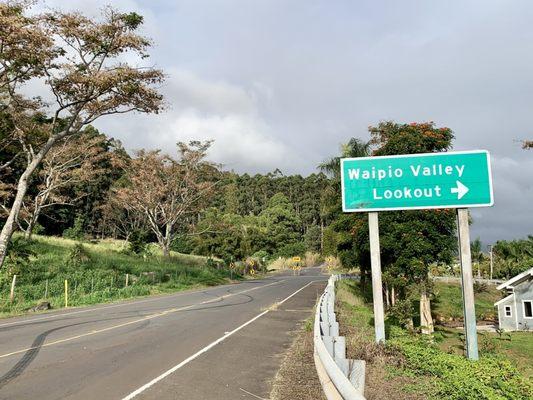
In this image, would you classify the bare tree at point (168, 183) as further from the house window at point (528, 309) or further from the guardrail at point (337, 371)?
the guardrail at point (337, 371)

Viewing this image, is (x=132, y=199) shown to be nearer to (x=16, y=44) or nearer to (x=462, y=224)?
(x=16, y=44)

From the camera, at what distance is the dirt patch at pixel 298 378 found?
6.90 metres

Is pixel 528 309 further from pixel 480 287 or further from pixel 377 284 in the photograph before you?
pixel 377 284

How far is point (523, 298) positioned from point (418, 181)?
108 ft

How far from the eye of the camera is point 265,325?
1521cm

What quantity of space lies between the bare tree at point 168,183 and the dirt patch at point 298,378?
114ft

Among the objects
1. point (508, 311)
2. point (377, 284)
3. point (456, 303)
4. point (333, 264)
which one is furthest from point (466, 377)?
point (333, 264)

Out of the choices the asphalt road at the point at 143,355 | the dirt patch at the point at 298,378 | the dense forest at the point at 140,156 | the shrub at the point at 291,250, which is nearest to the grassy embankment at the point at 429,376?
the dirt patch at the point at 298,378

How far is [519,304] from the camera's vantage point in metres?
35.9

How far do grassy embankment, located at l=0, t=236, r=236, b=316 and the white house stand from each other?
82.5 ft

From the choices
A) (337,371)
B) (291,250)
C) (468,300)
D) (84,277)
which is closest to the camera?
(337,371)

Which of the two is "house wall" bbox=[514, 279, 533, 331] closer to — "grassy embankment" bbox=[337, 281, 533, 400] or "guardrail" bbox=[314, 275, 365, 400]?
"grassy embankment" bbox=[337, 281, 533, 400]

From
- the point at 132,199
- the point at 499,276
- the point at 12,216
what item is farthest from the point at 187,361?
the point at 499,276

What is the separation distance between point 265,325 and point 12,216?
14.9 meters
